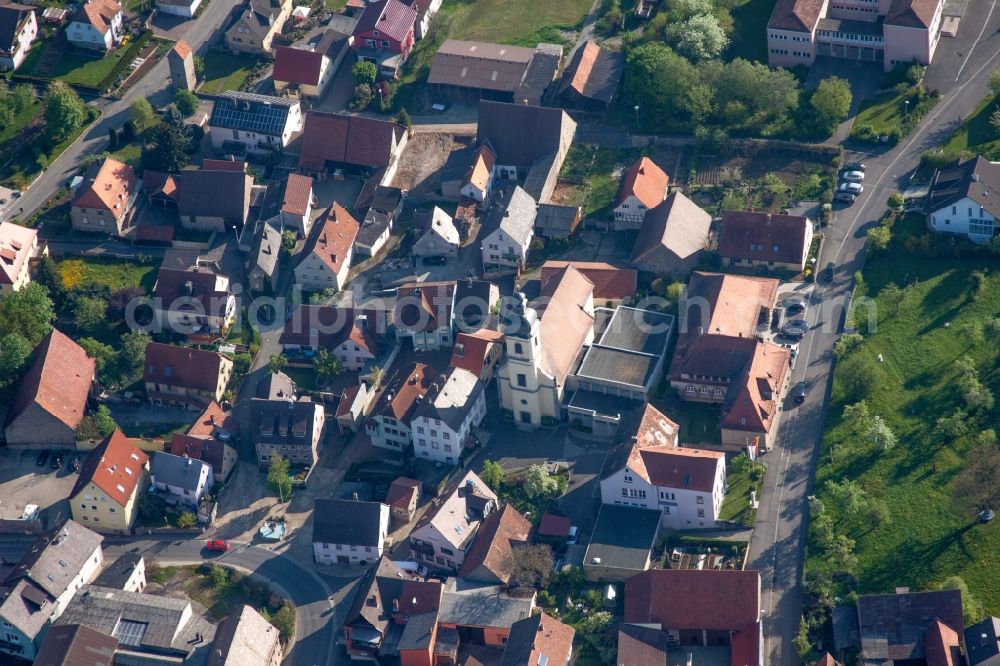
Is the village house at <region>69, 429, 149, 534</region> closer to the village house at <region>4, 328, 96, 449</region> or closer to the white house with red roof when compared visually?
the village house at <region>4, 328, 96, 449</region>

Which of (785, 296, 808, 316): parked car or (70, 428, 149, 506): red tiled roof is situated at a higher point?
(785, 296, 808, 316): parked car

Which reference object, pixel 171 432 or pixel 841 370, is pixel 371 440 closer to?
pixel 171 432

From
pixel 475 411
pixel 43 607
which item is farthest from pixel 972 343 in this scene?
pixel 43 607

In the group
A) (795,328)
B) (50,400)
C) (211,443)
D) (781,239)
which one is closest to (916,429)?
(795,328)

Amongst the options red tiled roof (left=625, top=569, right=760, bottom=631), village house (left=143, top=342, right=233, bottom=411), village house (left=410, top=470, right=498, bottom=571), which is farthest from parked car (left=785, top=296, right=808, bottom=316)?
village house (left=143, top=342, right=233, bottom=411)

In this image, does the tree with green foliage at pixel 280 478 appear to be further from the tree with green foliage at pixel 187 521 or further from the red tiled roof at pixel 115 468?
the red tiled roof at pixel 115 468

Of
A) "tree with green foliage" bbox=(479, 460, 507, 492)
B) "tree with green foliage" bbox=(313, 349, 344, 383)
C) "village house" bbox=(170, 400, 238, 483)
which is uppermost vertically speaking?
"tree with green foliage" bbox=(479, 460, 507, 492)
